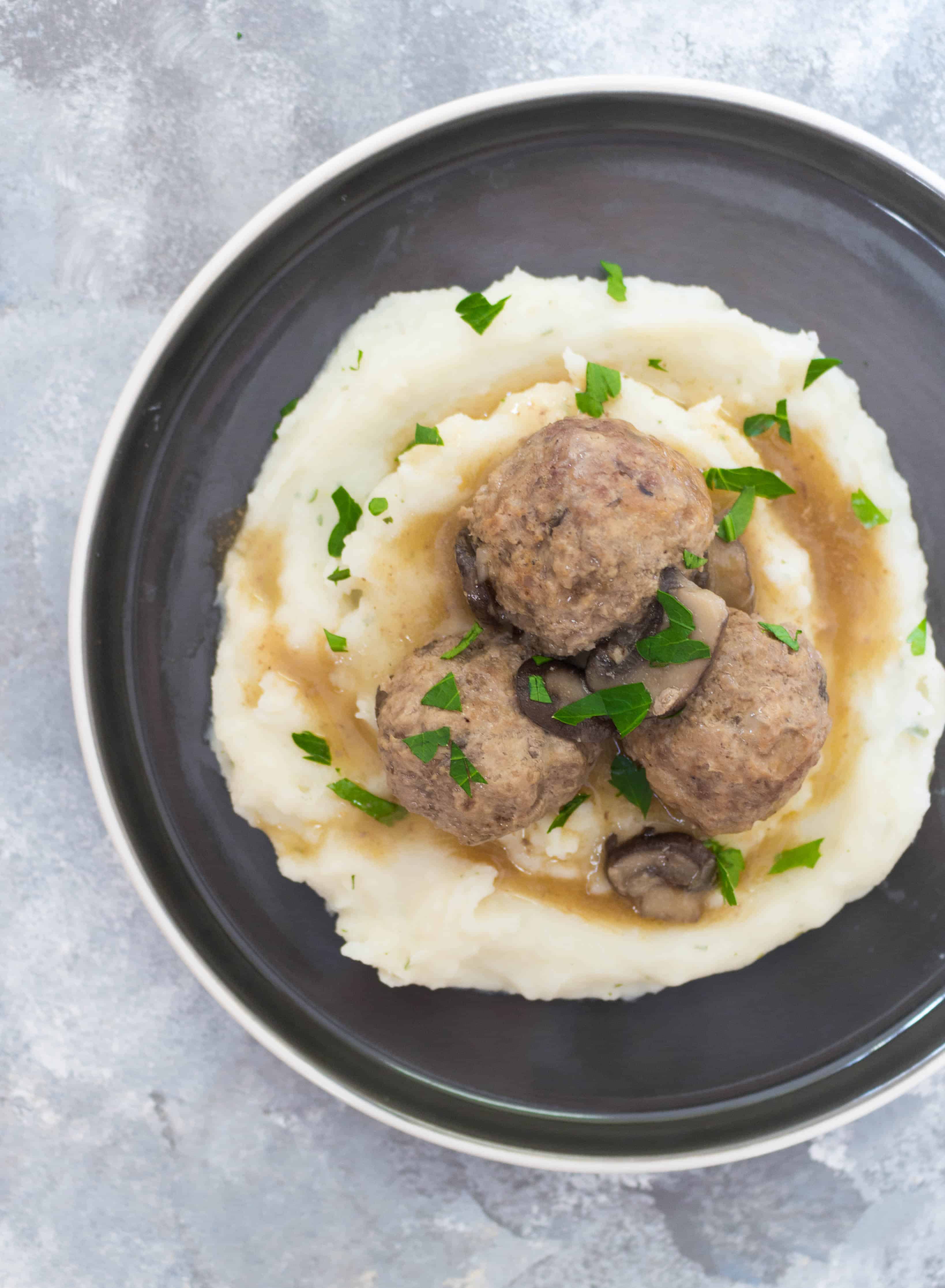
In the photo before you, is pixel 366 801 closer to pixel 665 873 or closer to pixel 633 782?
pixel 633 782

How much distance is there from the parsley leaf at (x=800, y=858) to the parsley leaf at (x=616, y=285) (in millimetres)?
2543

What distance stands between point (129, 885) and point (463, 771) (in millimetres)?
2239

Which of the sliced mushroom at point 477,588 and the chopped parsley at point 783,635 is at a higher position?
the chopped parsley at point 783,635

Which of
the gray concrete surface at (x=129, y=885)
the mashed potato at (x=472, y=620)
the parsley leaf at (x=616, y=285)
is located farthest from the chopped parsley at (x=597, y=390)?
the gray concrete surface at (x=129, y=885)

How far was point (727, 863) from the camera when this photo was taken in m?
3.99

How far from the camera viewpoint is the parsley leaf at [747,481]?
3.79 m

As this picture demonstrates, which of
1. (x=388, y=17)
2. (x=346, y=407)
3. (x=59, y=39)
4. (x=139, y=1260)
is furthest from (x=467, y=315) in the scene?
(x=139, y=1260)

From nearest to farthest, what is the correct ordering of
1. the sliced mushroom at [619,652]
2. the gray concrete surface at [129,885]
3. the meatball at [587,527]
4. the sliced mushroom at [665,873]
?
the meatball at [587,527] → the sliced mushroom at [619,652] → the sliced mushroom at [665,873] → the gray concrete surface at [129,885]

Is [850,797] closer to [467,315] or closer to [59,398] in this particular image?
[467,315]

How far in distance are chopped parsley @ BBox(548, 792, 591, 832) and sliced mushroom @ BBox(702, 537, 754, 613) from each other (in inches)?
41.8

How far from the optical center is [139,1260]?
4.55m

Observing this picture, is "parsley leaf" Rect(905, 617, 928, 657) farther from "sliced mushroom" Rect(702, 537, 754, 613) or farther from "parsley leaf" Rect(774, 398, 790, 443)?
"parsley leaf" Rect(774, 398, 790, 443)

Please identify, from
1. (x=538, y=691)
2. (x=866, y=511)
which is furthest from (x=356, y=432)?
(x=866, y=511)

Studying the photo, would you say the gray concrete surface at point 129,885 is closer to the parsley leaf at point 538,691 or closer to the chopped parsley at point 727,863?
the chopped parsley at point 727,863
